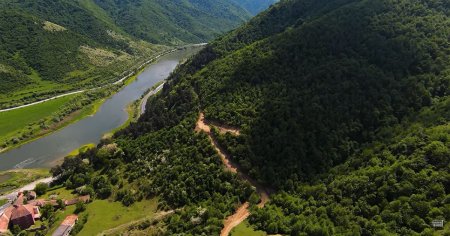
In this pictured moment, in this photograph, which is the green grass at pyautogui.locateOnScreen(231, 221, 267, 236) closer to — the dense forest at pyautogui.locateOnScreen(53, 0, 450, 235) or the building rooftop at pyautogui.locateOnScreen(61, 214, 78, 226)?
the dense forest at pyautogui.locateOnScreen(53, 0, 450, 235)

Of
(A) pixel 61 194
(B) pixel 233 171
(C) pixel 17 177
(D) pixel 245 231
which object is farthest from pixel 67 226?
(C) pixel 17 177

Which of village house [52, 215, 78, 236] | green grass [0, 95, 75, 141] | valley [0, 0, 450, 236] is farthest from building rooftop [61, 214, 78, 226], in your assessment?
green grass [0, 95, 75, 141]

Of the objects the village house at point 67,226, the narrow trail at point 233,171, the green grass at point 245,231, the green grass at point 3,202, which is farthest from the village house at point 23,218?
the green grass at point 245,231

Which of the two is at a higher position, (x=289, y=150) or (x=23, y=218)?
(x=289, y=150)

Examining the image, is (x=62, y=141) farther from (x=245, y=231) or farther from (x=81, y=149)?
(x=245, y=231)

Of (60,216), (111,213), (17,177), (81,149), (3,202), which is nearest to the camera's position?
(111,213)
